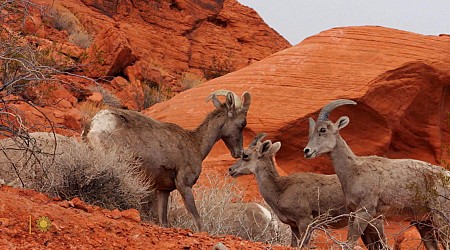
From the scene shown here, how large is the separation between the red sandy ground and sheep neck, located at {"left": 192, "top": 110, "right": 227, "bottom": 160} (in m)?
3.56

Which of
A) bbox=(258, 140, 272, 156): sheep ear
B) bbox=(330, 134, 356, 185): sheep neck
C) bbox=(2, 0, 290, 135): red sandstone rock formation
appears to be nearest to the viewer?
bbox=(330, 134, 356, 185): sheep neck

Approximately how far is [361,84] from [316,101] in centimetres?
116

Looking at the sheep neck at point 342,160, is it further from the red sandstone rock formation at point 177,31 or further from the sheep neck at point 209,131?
the red sandstone rock formation at point 177,31

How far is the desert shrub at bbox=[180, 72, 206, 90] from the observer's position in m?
29.5

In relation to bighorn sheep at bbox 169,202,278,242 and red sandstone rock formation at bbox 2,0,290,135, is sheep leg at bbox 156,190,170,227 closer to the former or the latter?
bighorn sheep at bbox 169,202,278,242

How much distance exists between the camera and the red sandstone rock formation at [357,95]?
16.3 meters

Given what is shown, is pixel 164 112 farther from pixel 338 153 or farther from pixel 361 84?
pixel 338 153

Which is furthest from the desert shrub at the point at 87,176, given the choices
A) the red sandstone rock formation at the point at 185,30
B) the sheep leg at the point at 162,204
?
the red sandstone rock formation at the point at 185,30

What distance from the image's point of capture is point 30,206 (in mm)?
5551

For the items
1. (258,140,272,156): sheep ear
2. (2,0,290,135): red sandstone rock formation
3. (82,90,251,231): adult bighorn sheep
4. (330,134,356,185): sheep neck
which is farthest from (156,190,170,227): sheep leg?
(2,0,290,135): red sandstone rock formation

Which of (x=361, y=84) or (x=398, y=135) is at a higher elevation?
(x=361, y=84)

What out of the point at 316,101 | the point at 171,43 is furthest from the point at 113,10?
the point at 316,101

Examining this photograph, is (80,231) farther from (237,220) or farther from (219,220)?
(237,220)

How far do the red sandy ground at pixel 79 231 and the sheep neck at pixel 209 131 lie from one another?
3565 millimetres
